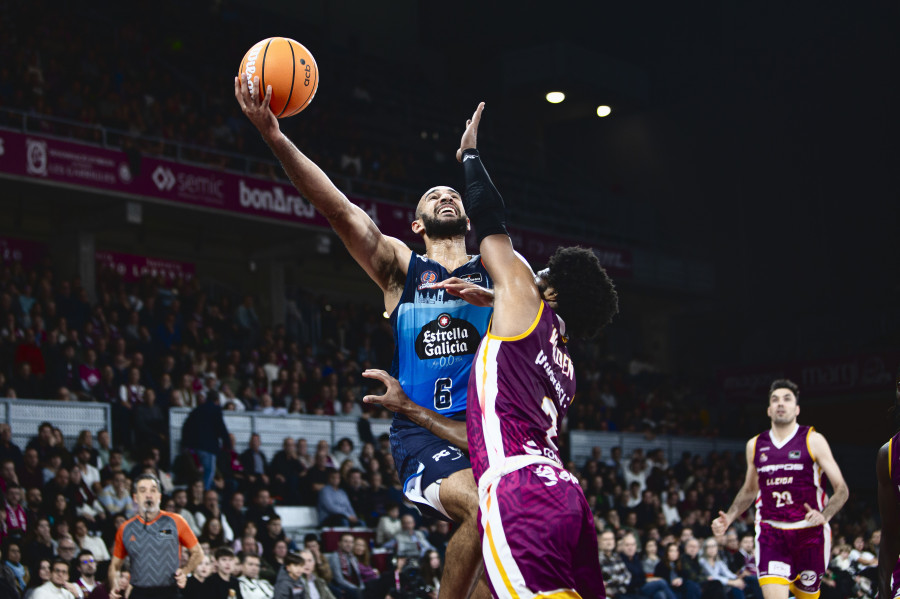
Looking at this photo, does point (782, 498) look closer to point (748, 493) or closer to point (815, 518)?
point (748, 493)

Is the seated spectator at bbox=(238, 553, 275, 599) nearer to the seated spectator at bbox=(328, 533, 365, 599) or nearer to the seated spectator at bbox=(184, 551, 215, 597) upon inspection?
the seated spectator at bbox=(184, 551, 215, 597)

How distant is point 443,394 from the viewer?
201 inches

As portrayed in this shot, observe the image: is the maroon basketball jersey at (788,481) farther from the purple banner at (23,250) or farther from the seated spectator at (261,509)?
the purple banner at (23,250)

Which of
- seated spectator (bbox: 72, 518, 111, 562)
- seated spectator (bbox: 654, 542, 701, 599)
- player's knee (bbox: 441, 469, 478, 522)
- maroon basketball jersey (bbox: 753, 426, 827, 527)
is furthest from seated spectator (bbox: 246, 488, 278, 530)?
player's knee (bbox: 441, 469, 478, 522)

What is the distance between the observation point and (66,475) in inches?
460

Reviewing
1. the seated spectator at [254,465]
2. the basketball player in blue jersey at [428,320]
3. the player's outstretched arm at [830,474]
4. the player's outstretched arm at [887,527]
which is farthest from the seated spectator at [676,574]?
the basketball player in blue jersey at [428,320]

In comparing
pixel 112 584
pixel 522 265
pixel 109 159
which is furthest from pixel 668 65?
pixel 522 265

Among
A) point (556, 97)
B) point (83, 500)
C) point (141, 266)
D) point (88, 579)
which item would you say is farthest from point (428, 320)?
point (556, 97)

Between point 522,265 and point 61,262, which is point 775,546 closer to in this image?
point 522,265

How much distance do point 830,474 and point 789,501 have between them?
43cm

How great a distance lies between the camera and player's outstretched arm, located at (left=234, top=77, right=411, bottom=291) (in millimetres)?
5055

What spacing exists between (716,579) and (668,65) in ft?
68.7

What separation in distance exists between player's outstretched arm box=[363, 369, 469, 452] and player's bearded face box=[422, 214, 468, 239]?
87cm

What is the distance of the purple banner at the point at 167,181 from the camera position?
55.5 feet
